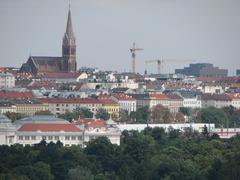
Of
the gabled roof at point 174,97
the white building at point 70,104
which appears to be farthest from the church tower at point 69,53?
the white building at point 70,104

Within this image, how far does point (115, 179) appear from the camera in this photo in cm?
5538

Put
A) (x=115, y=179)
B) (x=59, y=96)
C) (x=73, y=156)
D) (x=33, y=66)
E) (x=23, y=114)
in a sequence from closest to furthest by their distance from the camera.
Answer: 1. (x=115, y=179)
2. (x=73, y=156)
3. (x=23, y=114)
4. (x=59, y=96)
5. (x=33, y=66)

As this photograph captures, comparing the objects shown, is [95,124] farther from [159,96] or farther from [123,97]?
[159,96]

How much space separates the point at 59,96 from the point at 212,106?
8.23m

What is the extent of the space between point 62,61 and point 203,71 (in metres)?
28.1

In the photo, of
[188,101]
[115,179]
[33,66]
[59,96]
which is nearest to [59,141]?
[115,179]

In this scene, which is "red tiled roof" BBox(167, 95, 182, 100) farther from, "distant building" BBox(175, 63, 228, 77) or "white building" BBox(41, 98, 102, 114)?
"distant building" BBox(175, 63, 228, 77)

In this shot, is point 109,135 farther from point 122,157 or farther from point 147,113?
point 147,113

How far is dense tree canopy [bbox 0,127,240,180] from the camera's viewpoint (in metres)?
55.9

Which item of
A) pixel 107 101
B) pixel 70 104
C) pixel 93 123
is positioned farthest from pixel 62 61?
pixel 93 123

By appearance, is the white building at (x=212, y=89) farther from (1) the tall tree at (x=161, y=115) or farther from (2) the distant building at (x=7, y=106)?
(2) the distant building at (x=7, y=106)

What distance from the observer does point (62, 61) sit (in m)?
126

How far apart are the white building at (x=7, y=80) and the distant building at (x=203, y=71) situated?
32.4 meters

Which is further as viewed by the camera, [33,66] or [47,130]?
[33,66]
